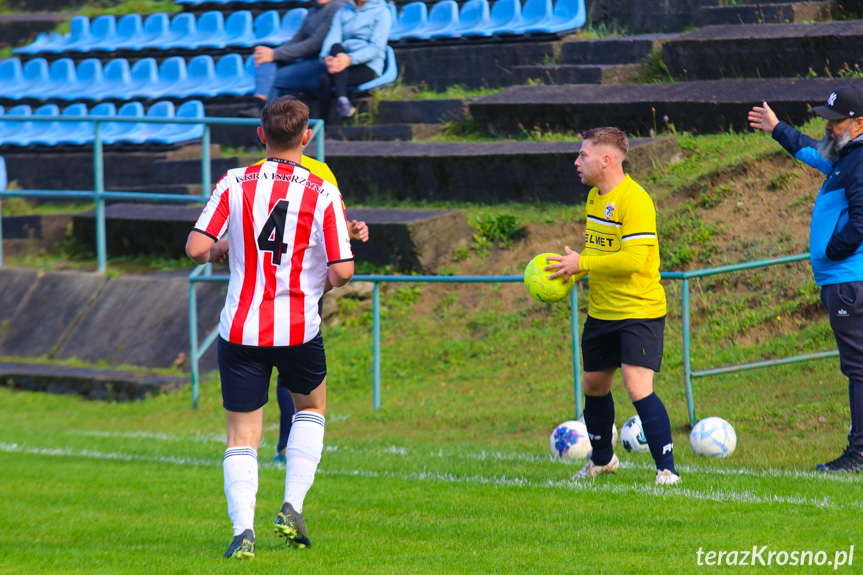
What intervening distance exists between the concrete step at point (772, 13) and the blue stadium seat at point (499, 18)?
10.1ft

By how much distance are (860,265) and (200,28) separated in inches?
642

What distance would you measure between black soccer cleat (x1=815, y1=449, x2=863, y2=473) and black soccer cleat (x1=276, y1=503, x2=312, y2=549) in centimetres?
310

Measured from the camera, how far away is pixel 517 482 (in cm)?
612

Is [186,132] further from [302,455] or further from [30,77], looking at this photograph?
[302,455]

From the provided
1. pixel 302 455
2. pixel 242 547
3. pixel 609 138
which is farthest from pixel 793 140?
pixel 242 547

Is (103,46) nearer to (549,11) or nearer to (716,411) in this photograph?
(549,11)

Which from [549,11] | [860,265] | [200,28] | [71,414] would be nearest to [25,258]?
[71,414]

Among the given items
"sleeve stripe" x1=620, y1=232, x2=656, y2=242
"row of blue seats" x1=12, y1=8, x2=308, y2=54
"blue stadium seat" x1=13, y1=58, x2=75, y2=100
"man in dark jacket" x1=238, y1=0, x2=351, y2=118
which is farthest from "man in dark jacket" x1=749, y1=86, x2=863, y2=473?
"blue stadium seat" x1=13, y1=58, x2=75, y2=100

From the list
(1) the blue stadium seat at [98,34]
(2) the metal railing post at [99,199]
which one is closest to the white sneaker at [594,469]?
(2) the metal railing post at [99,199]

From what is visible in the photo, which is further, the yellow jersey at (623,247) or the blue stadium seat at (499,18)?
the blue stadium seat at (499,18)

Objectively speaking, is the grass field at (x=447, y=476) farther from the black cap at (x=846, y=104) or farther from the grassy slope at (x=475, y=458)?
the black cap at (x=846, y=104)

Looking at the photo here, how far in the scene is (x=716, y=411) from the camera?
8.12 metres

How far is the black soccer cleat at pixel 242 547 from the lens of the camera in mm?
4375

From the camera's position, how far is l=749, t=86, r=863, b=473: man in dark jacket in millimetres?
5781
